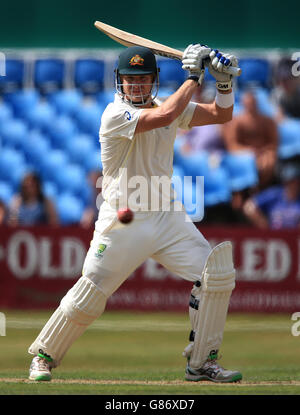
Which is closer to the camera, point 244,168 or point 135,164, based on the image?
point 135,164

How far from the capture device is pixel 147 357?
7.50 metres

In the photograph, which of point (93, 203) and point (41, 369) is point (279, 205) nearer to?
point (93, 203)

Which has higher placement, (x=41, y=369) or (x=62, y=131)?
(x=62, y=131)

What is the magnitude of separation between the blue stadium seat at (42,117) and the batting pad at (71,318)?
6.41 meters

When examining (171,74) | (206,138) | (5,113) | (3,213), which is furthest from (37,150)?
(206,138)

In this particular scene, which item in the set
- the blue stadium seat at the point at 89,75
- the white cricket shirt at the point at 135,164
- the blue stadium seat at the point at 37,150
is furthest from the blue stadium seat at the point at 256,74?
the white cricket shirt at the point at 135,164

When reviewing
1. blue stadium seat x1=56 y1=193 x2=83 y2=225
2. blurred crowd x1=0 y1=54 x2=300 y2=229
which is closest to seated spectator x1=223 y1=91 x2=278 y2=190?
blurred crowd x1=0 y1=54 x2=300 y2=229

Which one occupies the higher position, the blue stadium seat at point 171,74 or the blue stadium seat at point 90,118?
the blue stadium seat at point 171,74

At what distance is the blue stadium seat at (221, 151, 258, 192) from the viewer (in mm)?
10547

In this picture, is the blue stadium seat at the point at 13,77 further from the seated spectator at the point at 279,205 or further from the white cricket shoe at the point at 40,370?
the white cricket shoe at the point at 40,370

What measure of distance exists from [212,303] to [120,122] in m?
1.18

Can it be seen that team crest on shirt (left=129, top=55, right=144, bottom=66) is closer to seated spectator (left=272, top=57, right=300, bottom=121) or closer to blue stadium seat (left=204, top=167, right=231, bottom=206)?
blue stadium seat (left=204, top=167, right=231, bottom=206)

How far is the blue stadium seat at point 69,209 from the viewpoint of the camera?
10.7 m
